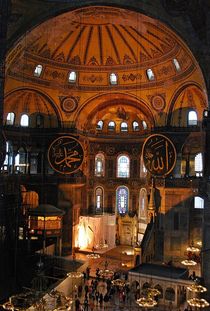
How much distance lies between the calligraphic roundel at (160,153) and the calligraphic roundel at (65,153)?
10.5ft

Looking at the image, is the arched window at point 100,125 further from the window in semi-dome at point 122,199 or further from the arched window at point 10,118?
the arched window at point 10,118

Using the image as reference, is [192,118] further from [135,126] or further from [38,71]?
[38,71]

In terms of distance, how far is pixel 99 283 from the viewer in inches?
724

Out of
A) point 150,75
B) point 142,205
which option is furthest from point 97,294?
point 150,75

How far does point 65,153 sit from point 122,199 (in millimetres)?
10007

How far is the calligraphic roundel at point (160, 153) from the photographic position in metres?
15.0

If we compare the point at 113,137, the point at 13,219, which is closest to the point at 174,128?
the point at 113,137

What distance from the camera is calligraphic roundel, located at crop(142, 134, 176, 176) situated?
49.3 feet

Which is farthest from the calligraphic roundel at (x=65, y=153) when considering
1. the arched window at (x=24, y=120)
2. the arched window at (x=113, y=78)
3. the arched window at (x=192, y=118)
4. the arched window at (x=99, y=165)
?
the arched window at (x=99, y=165)

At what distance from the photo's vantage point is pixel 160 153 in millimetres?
15359

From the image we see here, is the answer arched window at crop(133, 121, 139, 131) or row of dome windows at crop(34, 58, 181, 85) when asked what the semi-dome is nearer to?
row of dome windows at crop(34, 58, 181, 85)

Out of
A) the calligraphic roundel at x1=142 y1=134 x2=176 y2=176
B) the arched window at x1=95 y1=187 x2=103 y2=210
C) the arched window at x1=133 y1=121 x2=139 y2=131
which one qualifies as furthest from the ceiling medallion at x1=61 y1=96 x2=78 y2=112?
the calligraphic roundel at x1=142 y1=134 x2=176 y2=176

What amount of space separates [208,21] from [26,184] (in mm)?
13216

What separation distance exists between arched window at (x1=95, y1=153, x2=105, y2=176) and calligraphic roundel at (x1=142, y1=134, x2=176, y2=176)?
10.2 metres
